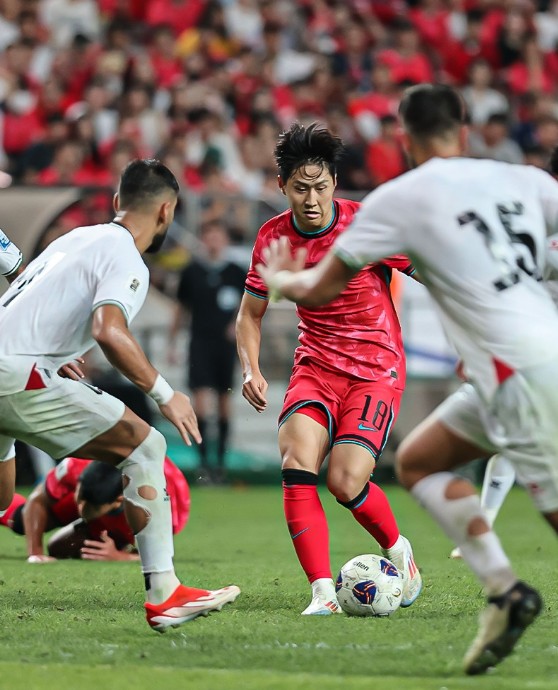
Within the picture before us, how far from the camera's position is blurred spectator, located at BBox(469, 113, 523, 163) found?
16531 mm

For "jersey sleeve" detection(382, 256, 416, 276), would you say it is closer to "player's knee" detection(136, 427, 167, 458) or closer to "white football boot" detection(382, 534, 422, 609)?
"white football boot" detection(382, 534, 422, 609)

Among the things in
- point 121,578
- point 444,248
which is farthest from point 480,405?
point 121,578

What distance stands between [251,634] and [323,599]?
2.55ft

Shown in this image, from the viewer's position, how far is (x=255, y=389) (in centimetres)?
672

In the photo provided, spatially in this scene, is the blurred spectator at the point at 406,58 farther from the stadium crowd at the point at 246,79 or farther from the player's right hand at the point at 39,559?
the player's right hand at the point at 39,559

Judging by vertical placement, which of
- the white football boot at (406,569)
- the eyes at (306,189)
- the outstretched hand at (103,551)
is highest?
the eyes at (306,189)

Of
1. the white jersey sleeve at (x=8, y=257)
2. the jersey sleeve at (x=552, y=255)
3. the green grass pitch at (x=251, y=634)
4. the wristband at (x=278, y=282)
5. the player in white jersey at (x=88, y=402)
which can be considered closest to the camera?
the green grass pitch at (x=251, y=634)

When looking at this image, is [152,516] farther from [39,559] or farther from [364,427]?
[39,559]

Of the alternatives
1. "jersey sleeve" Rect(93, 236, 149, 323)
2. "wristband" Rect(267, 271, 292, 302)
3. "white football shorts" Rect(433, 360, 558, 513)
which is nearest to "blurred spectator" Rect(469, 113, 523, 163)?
"jersey sleeve" Rect(93, 236, 149, 323)

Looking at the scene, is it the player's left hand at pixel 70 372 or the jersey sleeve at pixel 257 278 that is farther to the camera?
the jersey sleeve at pixel 257 278

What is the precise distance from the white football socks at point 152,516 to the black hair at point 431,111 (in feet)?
6.37

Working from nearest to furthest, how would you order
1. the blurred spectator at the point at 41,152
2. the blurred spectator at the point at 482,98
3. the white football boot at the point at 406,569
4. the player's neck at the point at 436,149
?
the player's neck at the point at 436,149 → the white football boot at the point at 406,569 → the blurred spectator at the point at 41,152 → the blurred spectator at the point at 482,98

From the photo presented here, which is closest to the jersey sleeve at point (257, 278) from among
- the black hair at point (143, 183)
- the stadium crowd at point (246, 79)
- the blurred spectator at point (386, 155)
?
the black hair at point (143, 183)

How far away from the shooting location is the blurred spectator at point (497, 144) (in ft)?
54.2
